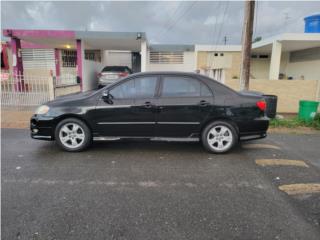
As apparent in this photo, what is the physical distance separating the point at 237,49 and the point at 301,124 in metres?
11.3

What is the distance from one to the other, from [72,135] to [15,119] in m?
4.14

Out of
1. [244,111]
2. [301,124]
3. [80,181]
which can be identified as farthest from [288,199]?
[301,124]

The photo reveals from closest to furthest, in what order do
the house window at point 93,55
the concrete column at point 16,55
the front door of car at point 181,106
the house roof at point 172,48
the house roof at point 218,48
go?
the front door of car at point 181,106 → the concrete column at point 16,55 → the house roof at point 218,48 → the house roof at point 172,48 → the house window at point 93,55

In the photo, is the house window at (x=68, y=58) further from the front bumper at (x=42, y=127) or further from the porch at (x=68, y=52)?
the front bumper at (x=42, y=127)

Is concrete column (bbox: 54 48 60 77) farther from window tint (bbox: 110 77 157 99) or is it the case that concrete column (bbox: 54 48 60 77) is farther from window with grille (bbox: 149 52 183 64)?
window tint (bbox: 110 77 157 99)

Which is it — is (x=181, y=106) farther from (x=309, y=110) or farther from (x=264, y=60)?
(x=264, y=60)

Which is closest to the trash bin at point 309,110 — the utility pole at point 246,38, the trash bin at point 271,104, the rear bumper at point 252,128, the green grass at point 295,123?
the green grass at point 295,123

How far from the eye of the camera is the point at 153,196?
3248 mm

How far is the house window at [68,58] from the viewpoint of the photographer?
63.8 feet

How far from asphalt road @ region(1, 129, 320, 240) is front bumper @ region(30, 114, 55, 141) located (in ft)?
1.09

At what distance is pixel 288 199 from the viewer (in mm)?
3225

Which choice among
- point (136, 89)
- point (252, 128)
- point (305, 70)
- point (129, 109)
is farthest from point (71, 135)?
point (305, 70)

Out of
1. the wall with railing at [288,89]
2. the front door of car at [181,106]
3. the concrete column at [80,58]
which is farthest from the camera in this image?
the concrete column at [80,58]

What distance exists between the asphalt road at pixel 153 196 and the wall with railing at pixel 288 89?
5159 mm
